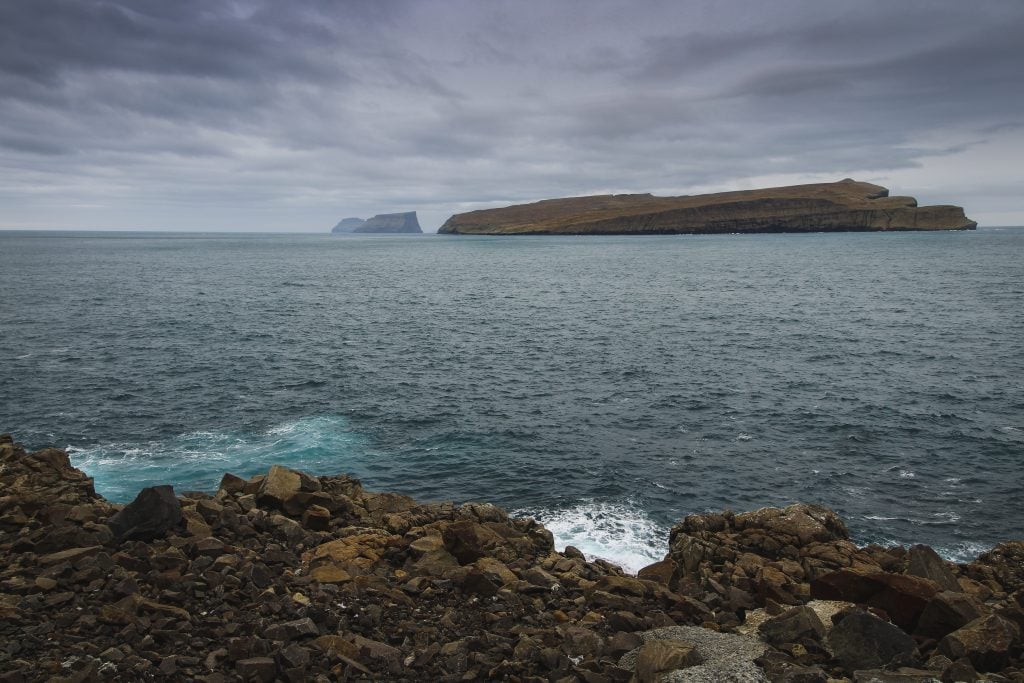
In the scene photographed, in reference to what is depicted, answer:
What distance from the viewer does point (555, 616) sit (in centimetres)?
1503

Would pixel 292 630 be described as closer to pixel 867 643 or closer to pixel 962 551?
pixel 867 643

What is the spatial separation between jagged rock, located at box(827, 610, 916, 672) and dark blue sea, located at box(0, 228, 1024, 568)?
1017 centimetres

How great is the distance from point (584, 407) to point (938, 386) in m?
23.9

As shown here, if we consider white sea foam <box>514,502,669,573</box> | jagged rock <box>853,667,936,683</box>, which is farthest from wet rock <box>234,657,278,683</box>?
white sea foam <box>514,502,669,573</box>

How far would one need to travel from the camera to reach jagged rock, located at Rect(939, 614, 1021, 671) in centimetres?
1194

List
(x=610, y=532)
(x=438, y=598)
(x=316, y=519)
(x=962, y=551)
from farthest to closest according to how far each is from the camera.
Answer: (x=610, y=532) < (x=962, y=551) < (x=316, y=519) < (x=438, y=598)

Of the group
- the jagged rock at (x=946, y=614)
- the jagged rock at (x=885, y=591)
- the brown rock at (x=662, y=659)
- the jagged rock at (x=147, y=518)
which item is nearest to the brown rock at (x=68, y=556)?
the jagged rock at (x=147, y=518)

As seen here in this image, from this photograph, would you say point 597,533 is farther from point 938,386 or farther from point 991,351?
point 991,351

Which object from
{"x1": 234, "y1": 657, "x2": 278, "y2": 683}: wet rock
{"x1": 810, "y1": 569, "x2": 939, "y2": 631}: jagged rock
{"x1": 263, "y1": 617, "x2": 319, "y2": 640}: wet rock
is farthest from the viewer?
{"x1": 810, "y1": 569, "x2": 939, "y2": 631}: jagged rock

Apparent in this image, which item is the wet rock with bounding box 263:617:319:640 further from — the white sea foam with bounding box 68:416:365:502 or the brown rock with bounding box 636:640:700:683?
the white sea foam with bounding box 68:416:365:502

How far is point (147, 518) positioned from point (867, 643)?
1697 centimetres

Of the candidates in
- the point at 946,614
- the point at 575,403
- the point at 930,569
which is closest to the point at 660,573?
the point at 930,569

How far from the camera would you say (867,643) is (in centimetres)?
1248

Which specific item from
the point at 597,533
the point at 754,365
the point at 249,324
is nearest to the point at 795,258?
the point at 754,365
